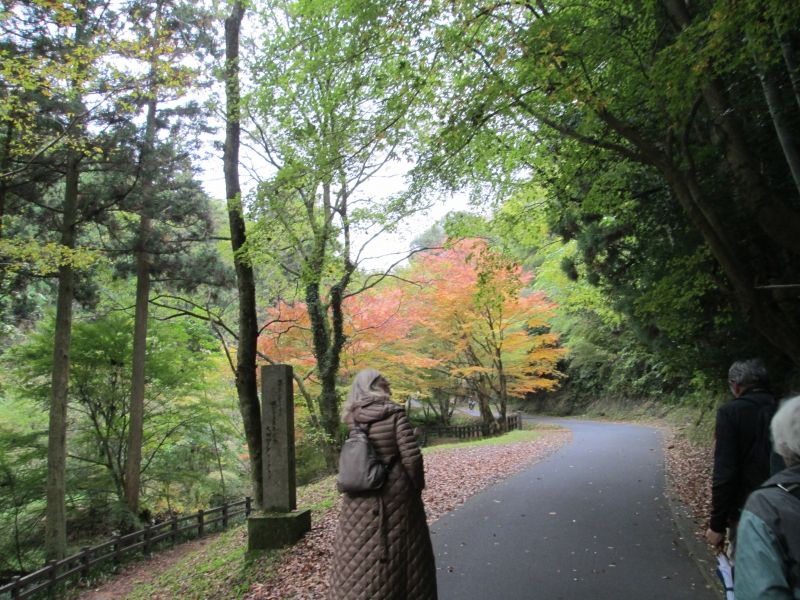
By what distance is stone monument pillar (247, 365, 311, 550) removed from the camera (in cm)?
612

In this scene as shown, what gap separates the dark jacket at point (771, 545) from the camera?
135cm

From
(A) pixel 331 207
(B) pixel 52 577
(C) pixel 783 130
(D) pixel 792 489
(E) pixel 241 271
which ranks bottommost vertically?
(B) pixel 52 577

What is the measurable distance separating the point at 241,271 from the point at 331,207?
519cm

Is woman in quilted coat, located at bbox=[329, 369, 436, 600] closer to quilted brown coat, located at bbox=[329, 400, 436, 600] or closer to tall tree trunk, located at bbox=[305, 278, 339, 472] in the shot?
quilted brown coat, located at bbox=[329, 400, 436, 600]

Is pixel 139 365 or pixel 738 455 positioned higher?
pixel 139 365

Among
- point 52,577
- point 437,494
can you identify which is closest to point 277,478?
point 437,494

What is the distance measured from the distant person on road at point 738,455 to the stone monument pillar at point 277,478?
4.75 m

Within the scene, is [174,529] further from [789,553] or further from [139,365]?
[789,553]

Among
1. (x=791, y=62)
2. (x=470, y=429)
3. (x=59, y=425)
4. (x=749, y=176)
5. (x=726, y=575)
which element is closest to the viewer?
(x=726, y=575)

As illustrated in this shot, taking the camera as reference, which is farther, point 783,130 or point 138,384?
point 138,384

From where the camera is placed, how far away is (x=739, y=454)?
9.59 feet

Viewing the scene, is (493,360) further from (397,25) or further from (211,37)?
(397,25)

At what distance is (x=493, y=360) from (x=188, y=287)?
514 inches

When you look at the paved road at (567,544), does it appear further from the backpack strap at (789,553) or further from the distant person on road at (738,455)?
the backpack strap at (789,553)
